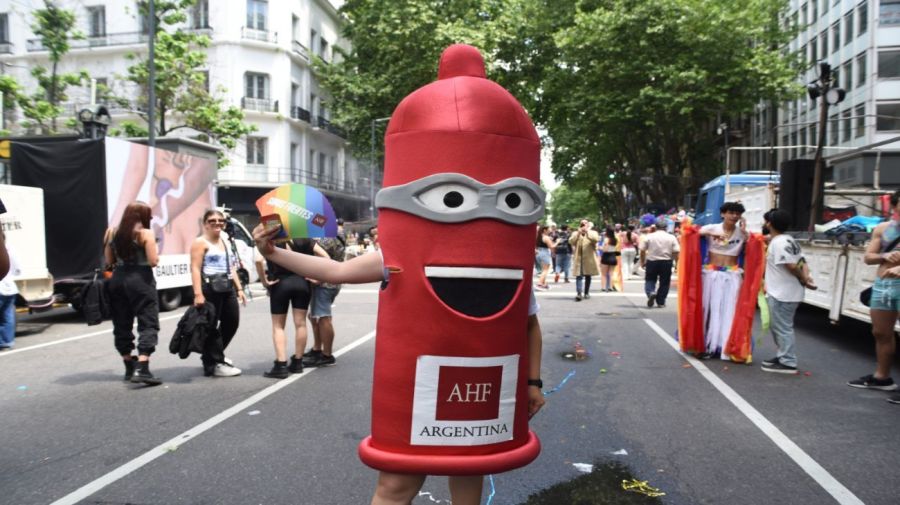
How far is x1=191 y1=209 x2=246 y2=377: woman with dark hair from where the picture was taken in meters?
6.75

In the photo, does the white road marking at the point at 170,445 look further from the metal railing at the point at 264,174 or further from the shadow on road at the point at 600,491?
the metal railing at the point at 264,174

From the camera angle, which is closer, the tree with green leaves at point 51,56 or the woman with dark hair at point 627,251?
the woman with dark hair at point 627,251

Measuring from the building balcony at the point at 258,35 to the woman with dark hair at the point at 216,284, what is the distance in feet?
101

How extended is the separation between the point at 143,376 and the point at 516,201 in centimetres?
549

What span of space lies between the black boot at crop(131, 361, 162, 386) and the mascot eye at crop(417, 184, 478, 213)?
535 cm

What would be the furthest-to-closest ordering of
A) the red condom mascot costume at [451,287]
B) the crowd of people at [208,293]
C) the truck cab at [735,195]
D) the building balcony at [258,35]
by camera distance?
the building balcony at [258,35], the truck cab at [735,195], the crowd of people at [208,293], the red condom mascot costume at [451,287]

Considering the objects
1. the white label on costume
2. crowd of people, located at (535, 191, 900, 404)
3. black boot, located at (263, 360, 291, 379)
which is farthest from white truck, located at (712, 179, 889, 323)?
the white label on costume

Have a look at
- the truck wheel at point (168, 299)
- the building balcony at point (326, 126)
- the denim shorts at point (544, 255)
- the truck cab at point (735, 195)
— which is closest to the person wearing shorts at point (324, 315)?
the truck wheel at point (168, 299)

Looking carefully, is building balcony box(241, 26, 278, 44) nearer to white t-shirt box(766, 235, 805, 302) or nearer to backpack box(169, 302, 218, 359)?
backpack box(169, 302, 218, 359)

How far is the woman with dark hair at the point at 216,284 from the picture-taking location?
22.1 ft

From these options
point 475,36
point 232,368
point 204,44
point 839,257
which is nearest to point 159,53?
point 204,44

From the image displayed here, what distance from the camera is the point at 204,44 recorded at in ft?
76.5

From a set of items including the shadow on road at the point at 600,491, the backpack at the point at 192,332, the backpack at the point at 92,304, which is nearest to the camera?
the shadow on road at the point at 600,491

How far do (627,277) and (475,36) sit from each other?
1131cm
